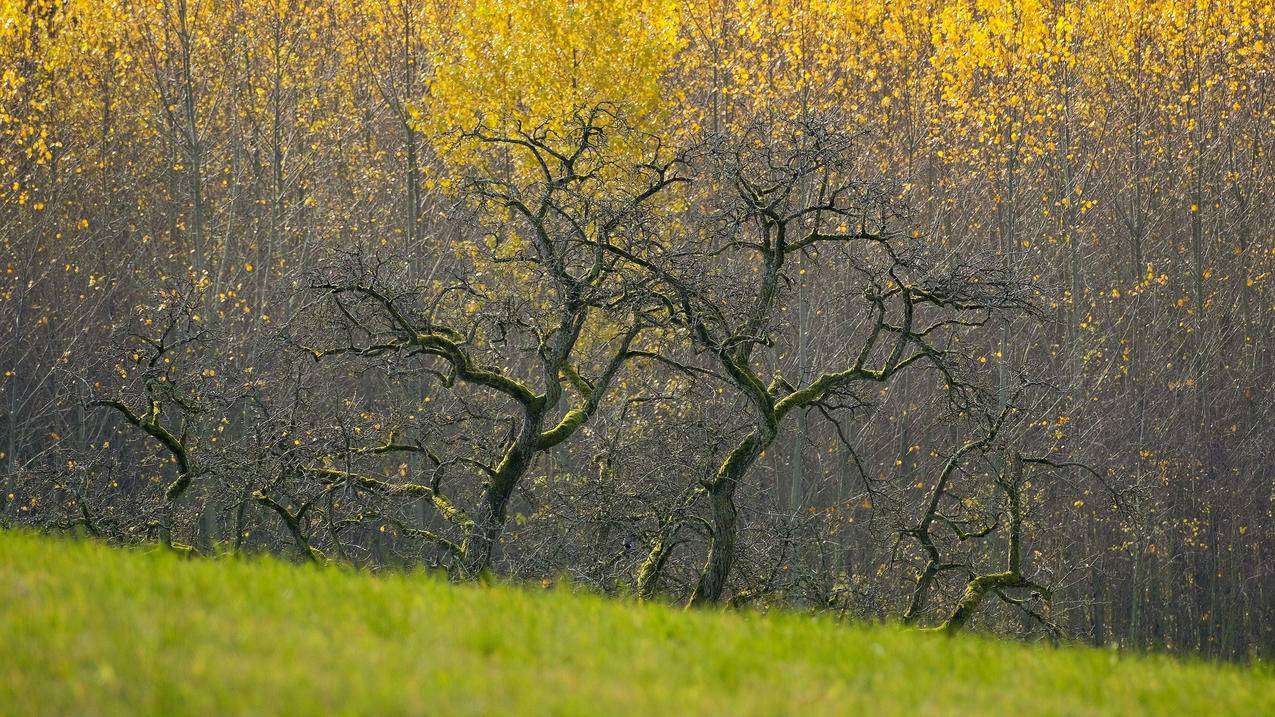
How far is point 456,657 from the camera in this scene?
5438 millimetres

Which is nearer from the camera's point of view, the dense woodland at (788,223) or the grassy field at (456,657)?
the grassy field at (456,657)

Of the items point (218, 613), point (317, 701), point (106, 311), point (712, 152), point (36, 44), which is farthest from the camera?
point (106, 311)

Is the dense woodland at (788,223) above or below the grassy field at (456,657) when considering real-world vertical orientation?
above

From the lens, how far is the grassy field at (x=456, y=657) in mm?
4797

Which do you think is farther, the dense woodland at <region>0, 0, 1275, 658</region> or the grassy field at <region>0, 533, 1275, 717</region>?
the dense woodland at <region>0, 0, 1275, 658</region>

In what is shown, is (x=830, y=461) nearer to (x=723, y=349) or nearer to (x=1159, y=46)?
(x=1159, y=46)

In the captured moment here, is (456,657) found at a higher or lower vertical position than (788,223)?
A: lower

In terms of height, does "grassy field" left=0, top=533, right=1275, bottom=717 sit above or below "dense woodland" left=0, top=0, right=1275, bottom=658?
below

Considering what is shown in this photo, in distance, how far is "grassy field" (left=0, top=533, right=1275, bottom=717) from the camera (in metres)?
4.80

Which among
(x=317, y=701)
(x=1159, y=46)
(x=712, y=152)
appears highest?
(x=1159, y=46)

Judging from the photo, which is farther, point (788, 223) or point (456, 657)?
point (788, 223)

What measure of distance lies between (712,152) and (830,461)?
1739 cm

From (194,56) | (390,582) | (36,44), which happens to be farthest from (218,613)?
(194,56)

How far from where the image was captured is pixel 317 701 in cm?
464
